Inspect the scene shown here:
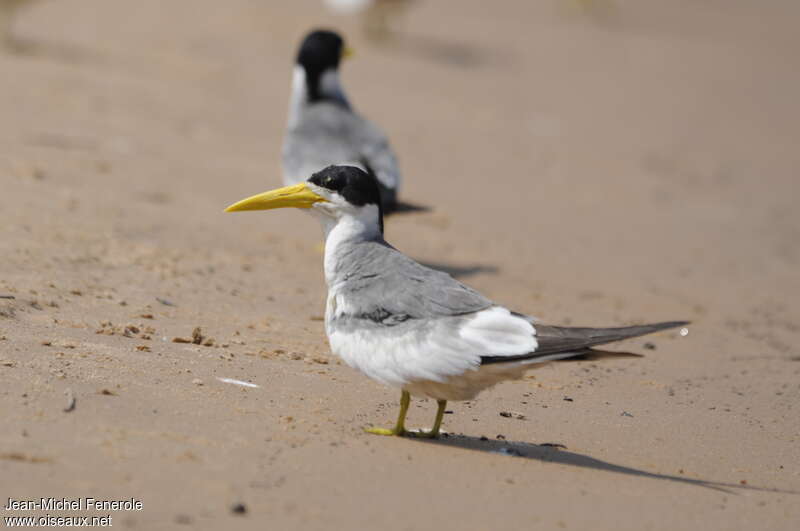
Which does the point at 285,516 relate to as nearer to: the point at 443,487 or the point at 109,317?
the point at 443,487

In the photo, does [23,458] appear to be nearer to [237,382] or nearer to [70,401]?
[70,401]

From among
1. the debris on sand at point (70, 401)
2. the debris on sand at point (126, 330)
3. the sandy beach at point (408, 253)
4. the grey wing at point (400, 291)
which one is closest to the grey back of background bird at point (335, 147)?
the sandy beach at point (408, 253)

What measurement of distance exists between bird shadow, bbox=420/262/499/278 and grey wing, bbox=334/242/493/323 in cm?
320

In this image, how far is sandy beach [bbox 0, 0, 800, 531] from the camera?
382 centimetres

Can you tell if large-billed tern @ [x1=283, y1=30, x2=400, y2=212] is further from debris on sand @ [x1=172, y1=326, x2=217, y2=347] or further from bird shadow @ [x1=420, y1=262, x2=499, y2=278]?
debris on sand @ [x1=172, y1=326, x2=217, y2=347]

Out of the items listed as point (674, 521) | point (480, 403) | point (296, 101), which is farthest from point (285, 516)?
point (296, 101)

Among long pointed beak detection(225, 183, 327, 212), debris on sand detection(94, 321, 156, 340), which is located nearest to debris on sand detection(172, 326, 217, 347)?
debris on sand detection(94, 321, 156, 340)

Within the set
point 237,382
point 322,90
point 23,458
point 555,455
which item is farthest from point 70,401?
point 322,90

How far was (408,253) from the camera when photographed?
321 inches

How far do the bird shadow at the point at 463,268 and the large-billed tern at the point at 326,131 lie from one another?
610 millimetres

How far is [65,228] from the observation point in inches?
264

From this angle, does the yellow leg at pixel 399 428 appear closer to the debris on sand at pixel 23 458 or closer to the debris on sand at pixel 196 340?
the debris on sand at pixel 196 340

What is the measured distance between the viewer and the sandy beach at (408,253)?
3.82m

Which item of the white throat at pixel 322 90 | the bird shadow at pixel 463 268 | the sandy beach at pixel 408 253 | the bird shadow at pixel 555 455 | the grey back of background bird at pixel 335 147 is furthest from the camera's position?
the white throat at pixel 322 90
